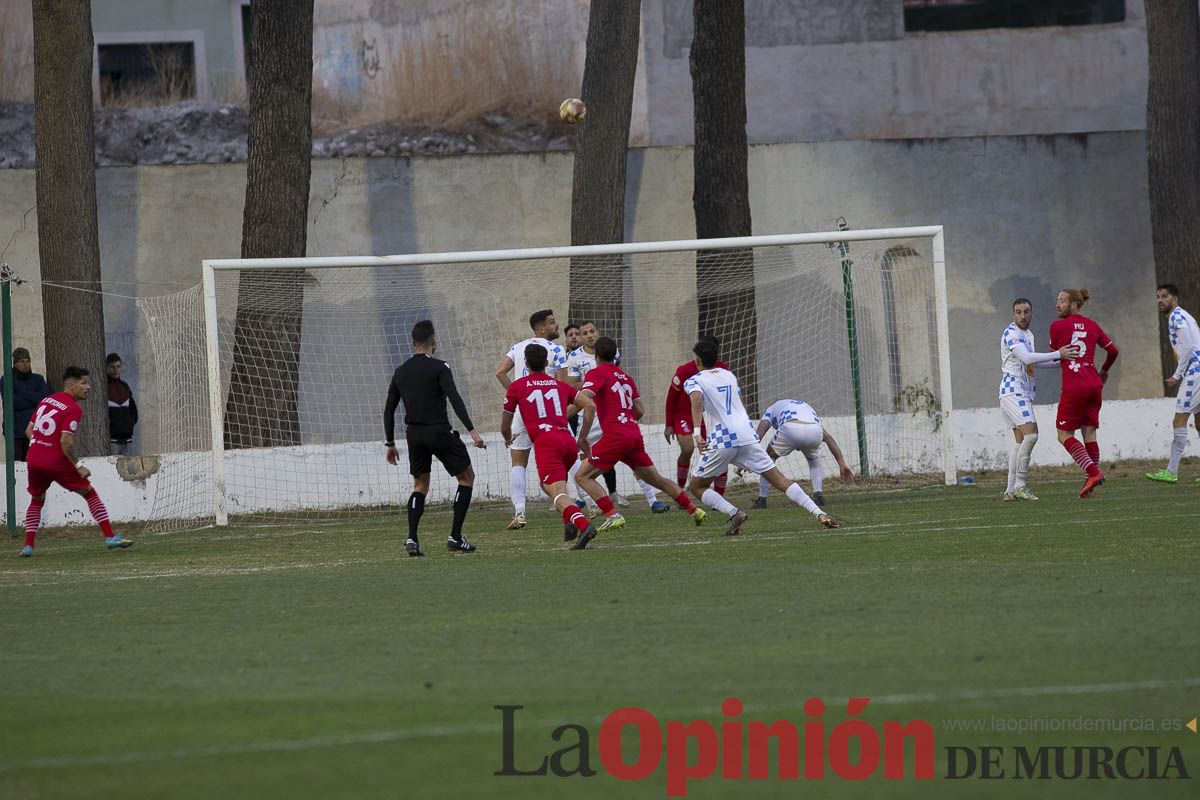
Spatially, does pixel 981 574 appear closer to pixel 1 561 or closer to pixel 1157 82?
pixel 1 561

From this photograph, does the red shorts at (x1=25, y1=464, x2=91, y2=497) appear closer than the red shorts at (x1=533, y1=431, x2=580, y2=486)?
No

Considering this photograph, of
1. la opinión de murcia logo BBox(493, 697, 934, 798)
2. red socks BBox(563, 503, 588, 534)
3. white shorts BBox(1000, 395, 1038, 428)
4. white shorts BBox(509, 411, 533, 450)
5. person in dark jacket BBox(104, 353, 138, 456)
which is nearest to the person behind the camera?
la opinión de murcia logo BBox(493, 697, 934, 798)

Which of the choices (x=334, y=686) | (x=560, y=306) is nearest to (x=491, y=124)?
(x=560, y=306)

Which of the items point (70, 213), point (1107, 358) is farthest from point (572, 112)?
point (1107, 358)

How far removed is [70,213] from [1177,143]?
15.2m

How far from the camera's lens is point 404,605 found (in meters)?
9.10

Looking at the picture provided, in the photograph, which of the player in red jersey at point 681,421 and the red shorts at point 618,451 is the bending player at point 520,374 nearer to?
the player in red jersey at point 681,421

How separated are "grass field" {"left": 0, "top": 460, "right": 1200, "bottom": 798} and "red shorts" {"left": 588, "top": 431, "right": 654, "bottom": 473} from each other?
3.55ft

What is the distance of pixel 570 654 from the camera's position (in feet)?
23.0

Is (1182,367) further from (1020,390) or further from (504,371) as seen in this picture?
(504,371)

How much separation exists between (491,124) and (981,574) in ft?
60.8

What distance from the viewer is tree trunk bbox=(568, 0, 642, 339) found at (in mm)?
20938

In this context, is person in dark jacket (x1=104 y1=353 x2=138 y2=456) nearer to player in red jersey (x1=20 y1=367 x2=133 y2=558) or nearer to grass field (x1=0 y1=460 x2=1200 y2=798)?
player in red jersey (x1=20 y1=367 x2=133 y2=558)

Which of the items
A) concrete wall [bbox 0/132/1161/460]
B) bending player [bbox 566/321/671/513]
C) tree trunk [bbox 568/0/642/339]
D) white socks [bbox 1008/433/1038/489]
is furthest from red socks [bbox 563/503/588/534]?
concrete wall [bbox 0/132/1161/460]
